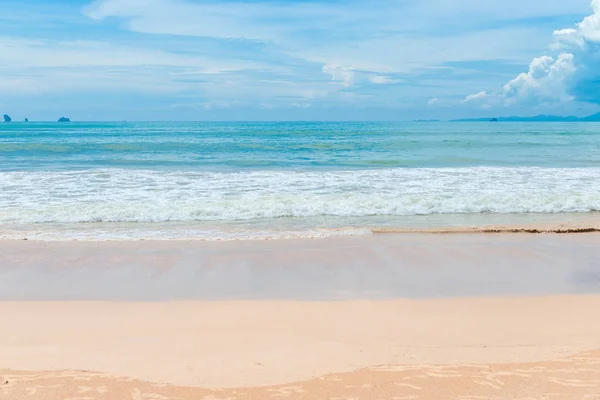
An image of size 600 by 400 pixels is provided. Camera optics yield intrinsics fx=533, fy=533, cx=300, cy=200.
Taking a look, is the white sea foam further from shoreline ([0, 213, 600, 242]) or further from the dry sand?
the dry sand

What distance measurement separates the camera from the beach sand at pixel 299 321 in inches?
169

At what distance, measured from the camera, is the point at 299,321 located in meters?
5.86

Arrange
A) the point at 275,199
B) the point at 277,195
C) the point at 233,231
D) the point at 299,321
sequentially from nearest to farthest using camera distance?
the point at 299,321 → the point at 233,231 → the point at 275,199 → the point at 277,195

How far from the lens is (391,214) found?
41.7 feet

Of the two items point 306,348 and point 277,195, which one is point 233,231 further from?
point 306,348

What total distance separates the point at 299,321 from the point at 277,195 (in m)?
8.87

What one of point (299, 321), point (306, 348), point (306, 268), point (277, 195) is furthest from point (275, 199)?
point (306, 348)

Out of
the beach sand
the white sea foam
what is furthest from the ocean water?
the beach sand

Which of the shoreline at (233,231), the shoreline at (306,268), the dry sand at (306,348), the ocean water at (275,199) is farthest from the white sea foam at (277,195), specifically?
the dry sand at (306,348)

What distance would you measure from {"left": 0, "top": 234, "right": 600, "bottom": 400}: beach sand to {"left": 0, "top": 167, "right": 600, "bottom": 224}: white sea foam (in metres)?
2.96

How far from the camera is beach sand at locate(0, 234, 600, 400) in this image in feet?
14.1

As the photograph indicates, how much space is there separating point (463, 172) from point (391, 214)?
891 centimetres

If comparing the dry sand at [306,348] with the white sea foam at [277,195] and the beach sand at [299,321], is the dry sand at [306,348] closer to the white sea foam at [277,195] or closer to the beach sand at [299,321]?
the beach sand at [299,321]

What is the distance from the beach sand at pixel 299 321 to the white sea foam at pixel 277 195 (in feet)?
9.70
